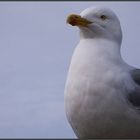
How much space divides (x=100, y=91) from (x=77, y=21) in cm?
58

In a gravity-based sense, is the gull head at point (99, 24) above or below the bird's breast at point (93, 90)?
above

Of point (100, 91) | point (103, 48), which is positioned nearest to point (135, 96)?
point (100, 91)

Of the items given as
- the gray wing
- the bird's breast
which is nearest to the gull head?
the bird's breast

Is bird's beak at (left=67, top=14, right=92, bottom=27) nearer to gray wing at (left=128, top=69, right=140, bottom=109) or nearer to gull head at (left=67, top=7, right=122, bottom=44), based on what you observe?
gull head at (left=67, top=7, right=122, bottom=44)

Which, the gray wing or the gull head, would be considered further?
the gull head

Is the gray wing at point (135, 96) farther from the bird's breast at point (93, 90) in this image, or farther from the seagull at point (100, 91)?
the bird's breast at point (93, 90)

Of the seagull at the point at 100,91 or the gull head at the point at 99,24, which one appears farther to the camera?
the gull head at the point at 99,24

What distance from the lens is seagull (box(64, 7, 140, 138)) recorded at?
244cm

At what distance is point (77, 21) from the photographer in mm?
2688

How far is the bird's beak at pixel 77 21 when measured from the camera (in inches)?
105

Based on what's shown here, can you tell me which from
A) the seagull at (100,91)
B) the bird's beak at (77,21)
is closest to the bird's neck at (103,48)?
the seagull at (100,91)

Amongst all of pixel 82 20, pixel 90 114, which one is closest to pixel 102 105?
pixel 90 114

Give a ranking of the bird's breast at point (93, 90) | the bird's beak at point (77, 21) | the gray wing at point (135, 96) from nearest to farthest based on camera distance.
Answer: the bird's breast at point (93, 90) < the gray wing at point (135, 96) < the bird's beak at point (77, 21)

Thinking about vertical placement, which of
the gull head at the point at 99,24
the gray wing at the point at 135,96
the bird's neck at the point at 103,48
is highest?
the gull head at the point at 99,24
